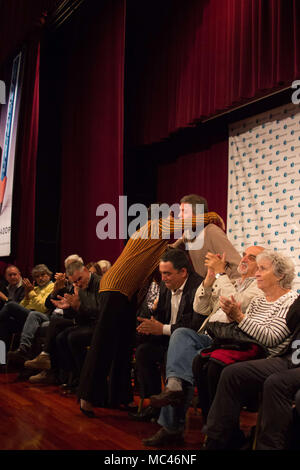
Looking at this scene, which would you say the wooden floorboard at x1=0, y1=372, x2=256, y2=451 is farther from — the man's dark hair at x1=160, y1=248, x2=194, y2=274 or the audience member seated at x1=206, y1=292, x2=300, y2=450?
the man's dark hair at x1=160, y1=248, x2=194, y2=274

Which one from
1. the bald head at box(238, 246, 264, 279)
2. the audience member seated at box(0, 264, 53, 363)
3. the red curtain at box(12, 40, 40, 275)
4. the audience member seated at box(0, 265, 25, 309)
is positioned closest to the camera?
the bald head at box(238, 246, 264, 279)

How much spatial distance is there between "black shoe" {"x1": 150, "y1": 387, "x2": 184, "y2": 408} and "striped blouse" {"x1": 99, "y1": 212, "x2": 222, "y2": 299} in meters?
0.85

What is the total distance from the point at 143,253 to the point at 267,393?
4.26 feet

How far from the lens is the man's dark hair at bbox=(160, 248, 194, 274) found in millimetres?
3143

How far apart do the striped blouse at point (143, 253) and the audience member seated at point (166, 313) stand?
0.29 ft

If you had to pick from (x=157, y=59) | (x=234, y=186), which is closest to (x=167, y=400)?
(x=234, y=186)

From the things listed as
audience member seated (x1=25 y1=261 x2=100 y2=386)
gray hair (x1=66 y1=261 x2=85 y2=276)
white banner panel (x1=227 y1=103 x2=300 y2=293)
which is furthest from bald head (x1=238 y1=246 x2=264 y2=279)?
white banner panel (x1=227 y1=103 x2=300 y2=293)

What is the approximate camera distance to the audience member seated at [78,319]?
394 cm

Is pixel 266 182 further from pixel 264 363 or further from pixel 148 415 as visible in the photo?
pixel 264 363

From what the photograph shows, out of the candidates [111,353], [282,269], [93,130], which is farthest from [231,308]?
[93,130]

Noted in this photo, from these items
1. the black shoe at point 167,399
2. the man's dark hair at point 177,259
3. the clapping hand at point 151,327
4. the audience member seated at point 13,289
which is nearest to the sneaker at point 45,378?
the audience member seated at point 13,289

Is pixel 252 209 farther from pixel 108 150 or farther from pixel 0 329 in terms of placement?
pixel 0 329

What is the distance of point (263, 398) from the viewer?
2.14 metres

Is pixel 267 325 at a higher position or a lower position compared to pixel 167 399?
higher
